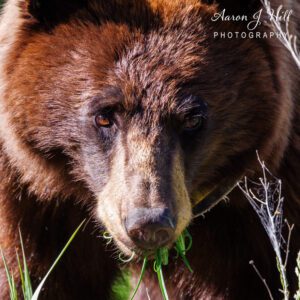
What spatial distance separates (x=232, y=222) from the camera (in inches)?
223

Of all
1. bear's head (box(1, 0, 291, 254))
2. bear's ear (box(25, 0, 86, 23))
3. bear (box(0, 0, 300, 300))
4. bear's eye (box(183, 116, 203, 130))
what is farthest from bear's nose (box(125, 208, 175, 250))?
bear's ear (box(25, 0, 86, 23))

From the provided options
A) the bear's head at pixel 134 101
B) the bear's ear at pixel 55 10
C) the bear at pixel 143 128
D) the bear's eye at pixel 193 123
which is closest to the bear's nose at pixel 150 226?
the bear at pixel 143 128

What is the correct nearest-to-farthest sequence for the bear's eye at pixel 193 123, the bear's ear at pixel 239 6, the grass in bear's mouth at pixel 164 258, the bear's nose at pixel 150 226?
the bear's nose at pixel 150 226, the grass in bear's mouth at pixel 164 258, the bear's eye at pixel 193 123, the bear's ear at pixel 239 6

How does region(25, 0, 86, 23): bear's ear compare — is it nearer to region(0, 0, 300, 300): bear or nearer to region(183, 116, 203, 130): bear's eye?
region(0, 0, 300, 300): bear

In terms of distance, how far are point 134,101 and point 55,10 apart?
0.71 meters

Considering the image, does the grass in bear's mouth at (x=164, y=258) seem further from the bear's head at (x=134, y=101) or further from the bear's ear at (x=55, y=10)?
the bear's ear at (x=55, y=10)

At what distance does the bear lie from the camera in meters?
4.91

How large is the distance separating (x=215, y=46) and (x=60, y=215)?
4.35 feet

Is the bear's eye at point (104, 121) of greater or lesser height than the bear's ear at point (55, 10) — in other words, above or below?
below

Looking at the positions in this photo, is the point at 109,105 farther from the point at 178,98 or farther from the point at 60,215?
the point at 60,215

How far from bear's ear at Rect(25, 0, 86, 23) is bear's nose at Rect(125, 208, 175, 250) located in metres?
1.25

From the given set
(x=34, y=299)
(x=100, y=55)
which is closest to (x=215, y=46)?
(x=100, y=55)

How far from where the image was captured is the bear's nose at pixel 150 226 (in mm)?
4512

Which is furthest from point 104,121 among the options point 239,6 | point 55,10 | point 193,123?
point 239,6
